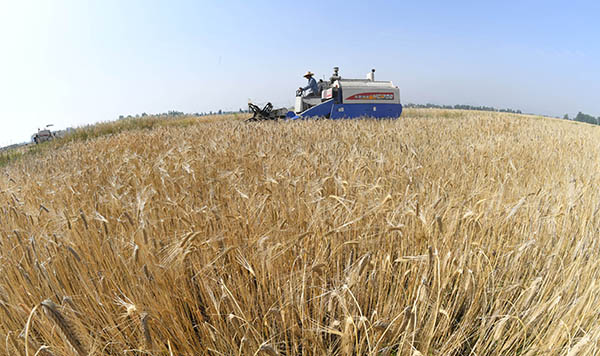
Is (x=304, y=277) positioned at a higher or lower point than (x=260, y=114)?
lower

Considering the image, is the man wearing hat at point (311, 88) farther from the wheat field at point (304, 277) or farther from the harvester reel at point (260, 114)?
the wheat field at point (304, 277)

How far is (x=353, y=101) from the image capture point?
9.34 meters

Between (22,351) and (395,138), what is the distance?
5.07 meters

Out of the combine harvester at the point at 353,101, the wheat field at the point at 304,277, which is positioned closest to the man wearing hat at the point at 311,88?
the combine harvester at the point at 353,101

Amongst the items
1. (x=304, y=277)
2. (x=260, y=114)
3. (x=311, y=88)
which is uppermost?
(x=311, y=88)

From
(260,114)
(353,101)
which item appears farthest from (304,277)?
(260,114)

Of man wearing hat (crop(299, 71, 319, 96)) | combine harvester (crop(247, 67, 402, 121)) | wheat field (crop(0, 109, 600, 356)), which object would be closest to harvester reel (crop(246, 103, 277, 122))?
combine harvester (crop(247, 67, 402, 121))

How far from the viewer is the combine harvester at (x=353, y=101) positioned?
365 inches

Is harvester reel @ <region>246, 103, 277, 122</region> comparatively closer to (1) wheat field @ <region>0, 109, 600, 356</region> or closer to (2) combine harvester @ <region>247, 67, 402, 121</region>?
(2) combine harvester @ <region>247, 67, 402, 121</region>

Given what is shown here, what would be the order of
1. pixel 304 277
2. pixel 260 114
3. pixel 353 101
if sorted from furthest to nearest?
1. pixel 260 114
2. pixel 353 101
3. pixel 304 277

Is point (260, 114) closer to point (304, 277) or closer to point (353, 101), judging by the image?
point (353, 101)

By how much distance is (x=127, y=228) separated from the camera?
5.82ft

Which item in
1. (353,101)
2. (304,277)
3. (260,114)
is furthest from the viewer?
(260,114)

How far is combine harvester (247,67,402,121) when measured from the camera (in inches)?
365
